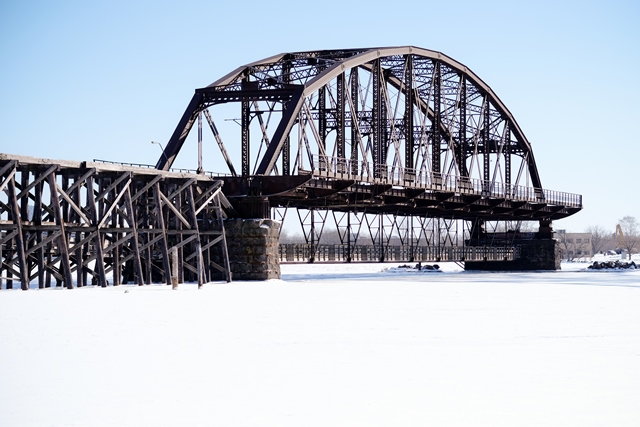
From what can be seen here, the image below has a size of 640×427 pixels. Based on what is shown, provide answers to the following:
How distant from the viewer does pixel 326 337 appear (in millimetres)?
19141

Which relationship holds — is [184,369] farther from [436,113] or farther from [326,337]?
[436,113]

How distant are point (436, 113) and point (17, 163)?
4650 cm

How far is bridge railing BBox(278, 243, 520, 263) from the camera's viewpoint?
181ft

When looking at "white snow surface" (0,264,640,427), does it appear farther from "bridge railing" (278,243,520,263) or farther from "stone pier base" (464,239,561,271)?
"stone pier base" (464,239,561,271)

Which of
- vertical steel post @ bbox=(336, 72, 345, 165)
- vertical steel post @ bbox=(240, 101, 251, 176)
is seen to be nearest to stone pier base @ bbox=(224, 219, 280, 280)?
vertical steel post @ bbox=(240, 101, 251, 176)

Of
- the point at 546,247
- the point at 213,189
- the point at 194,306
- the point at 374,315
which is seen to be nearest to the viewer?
the point at 374,315

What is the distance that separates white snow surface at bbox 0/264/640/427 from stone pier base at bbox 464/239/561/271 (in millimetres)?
68751

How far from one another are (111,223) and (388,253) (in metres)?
28.4

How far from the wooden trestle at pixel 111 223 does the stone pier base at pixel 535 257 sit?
178ft

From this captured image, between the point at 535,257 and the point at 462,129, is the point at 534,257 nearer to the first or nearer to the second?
the point at 535,257

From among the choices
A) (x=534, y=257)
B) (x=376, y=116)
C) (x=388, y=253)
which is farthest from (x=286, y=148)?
(x=534, y=257)

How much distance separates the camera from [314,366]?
50.1ft

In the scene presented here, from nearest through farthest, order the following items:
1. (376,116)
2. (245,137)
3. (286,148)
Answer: (245,137), (286,148), (376,116)

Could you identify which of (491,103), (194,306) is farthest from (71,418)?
(491,103)
